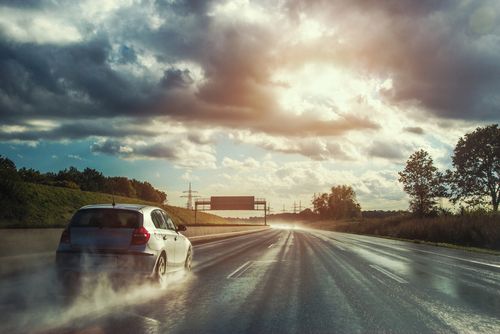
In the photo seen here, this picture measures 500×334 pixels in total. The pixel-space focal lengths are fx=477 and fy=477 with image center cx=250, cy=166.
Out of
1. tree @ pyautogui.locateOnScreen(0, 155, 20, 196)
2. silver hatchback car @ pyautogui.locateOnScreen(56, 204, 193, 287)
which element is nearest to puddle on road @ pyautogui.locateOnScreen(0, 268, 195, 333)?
silver hatchback car @ pyautogui.locateOnScreen(56, 204, 193, 287)

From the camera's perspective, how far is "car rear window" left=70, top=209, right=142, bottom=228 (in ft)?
30.1

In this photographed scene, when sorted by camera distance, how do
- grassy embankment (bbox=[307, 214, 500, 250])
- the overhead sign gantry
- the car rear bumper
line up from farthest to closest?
1. the overhead sign gantry
2. grassy embankment (bbox=[307, 214, 500, 250])
3. the car rear bumper

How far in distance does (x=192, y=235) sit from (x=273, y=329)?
2875 centimetres

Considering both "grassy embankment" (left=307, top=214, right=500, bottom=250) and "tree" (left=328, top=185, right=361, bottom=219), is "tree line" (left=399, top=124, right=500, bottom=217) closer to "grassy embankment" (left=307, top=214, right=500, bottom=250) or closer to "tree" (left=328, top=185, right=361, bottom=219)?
"grassy embankment" (left=307, top=214, right=500, bottom=250)

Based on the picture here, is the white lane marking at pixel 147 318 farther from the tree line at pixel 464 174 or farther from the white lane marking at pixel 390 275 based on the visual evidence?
the tree line at pixel 464 174

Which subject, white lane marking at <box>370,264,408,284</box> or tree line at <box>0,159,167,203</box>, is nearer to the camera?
white lane marking at <box>370,264,408,284</box>

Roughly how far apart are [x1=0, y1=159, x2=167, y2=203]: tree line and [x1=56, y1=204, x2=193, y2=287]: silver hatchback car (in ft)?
113

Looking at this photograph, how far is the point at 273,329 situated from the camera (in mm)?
6051

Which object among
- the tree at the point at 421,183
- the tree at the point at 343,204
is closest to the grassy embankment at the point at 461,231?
the tree at the point at 421,183

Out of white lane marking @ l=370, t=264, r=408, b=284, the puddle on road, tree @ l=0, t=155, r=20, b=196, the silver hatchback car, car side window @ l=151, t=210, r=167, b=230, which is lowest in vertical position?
the puddle on road

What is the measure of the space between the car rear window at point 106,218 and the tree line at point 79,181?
112 feet

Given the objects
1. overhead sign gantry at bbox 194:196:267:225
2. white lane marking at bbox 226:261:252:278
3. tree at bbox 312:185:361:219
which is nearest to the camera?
white lane marking at bbox 226:261:252:278

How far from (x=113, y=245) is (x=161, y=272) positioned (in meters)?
1.26

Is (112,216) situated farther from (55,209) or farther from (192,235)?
(55,209)
